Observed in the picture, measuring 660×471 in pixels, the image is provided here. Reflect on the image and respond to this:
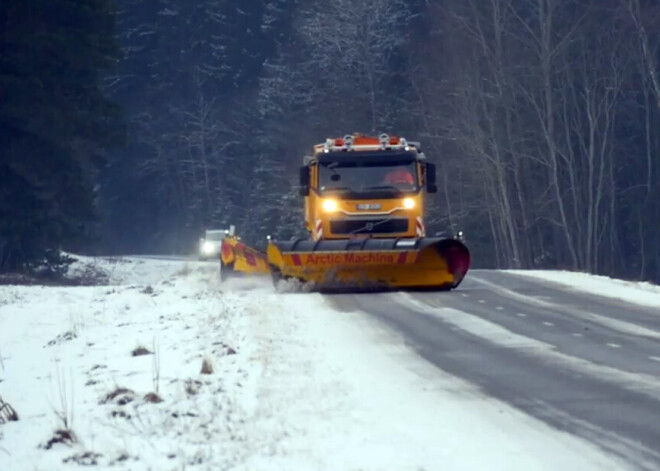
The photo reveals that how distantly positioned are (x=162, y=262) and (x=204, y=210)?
22176mm

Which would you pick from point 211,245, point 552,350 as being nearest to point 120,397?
point 552,350

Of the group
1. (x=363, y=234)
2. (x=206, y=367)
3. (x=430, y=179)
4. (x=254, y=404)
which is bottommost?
(x=254, y=404)

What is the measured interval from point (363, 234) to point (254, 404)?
13484 mm

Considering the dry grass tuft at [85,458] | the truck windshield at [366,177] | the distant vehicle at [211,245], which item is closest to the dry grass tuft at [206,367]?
A: the dry grass tuft at [85,458]

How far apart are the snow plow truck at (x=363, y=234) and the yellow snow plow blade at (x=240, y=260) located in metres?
0.02

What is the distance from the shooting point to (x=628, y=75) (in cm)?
4797

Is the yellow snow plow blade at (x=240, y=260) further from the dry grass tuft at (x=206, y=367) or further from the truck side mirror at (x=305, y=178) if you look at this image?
the dry grass tuft at (x=206, y=367)

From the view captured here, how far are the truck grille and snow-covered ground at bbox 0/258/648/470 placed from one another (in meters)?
5.93

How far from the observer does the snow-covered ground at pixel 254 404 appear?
8461 mm

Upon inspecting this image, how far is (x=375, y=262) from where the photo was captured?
2180cm

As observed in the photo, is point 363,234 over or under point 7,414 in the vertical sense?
over

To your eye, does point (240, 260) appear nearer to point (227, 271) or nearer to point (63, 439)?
point (227, 271)

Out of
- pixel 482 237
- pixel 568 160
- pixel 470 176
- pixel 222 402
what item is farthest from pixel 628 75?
pixel 222 402

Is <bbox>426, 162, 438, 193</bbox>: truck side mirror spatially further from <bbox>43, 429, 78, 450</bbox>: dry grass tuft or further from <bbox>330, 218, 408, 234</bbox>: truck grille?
<bbox>43, 429, 78, 450</bbox>: dry grass tuft
